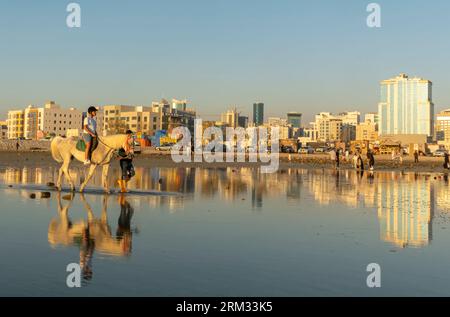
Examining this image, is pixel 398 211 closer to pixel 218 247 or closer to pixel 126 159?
pixel 218 247

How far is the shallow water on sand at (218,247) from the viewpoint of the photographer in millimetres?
6727

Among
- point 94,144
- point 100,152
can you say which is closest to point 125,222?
point 94,144

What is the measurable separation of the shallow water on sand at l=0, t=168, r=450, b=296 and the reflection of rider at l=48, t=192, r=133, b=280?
0.02m

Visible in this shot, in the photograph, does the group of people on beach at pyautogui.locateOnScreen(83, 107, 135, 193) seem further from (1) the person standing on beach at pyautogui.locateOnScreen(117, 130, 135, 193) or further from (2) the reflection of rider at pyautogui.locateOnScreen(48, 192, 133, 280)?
(2) the reflection of rider at pyautogui.locateOnScreen(48, 192, 133, 280)

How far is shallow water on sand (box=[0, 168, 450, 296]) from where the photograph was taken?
6.73 meters

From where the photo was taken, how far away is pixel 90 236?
32.5 feet

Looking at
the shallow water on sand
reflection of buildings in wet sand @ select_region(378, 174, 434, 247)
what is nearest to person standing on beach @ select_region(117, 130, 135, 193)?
the shallow water on sand

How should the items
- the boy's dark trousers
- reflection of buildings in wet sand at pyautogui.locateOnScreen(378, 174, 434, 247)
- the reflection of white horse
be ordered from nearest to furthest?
reflection of buildings in wet sand at pyautogui.locateOnScreen(378, 174, 434, 247)
the reflection of white horse
the boy's dark trousers

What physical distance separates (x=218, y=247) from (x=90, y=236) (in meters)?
2.50

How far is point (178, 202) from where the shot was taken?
16781mm
